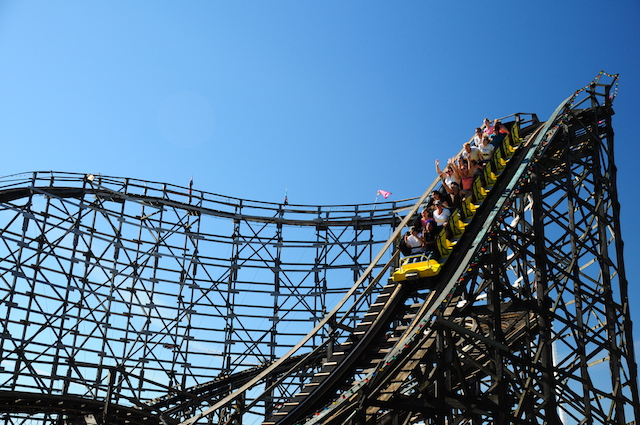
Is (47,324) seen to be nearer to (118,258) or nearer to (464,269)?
(118,258)

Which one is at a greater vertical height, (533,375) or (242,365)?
(242,365)

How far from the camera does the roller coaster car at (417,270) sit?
12656mm

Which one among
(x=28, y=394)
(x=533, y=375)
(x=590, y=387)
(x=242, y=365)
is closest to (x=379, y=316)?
(x=533, y=375)

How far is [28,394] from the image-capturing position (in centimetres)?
1477

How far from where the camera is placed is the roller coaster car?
12.7 metres

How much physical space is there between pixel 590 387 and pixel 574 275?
220 centimetres

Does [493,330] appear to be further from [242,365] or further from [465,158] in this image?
[242,365]

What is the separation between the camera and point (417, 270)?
1276cm

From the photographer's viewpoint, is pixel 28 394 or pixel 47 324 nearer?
pixel 28 394

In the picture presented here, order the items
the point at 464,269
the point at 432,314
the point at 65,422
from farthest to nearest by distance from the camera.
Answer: the point at 65,422
the point at 464,269
the point at 432,314

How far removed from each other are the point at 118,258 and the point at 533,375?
15218mm

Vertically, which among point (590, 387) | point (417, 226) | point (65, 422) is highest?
point (417, 226)

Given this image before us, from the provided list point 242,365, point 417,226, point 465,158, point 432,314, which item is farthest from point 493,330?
point 242,365

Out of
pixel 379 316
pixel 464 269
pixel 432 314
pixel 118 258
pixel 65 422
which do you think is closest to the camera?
pixel 432 314
